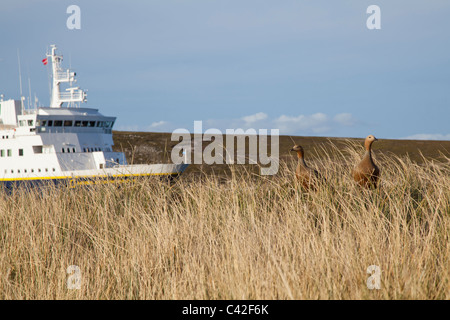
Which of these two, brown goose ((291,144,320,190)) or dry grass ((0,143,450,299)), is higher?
brown goose ((291,144,320,190))

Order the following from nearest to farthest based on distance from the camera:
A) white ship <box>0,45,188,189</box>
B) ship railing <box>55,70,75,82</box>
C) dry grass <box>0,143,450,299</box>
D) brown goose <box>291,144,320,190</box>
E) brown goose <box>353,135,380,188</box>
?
1. dry grass <box>0,143,450,299</box>
2. brown goose <box>353,135,380,188</box>
3. brown goose <box>291,144,320,190</box>
4. white ship <box>0,45,188,189</box>
5. ship railing <box>55,70,75,82</box>

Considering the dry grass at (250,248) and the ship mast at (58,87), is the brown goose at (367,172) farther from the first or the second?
the ship mast at (58,87)

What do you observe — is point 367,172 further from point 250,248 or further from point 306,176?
point 250,248

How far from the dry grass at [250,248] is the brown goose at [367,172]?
0.59 ft

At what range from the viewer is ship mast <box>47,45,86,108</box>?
33969 millimetres

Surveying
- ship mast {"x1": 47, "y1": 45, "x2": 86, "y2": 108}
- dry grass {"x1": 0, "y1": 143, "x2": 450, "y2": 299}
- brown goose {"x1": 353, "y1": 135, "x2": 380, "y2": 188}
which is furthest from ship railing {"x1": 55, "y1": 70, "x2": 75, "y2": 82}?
brown goose {"x1": 353, "y1": 135, "x2": 380, "y2": 188}

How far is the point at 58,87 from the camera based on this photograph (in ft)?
119

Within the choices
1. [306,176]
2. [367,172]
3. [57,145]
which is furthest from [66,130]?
[367,172]

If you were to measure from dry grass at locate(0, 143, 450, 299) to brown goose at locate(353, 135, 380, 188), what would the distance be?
0.18 m

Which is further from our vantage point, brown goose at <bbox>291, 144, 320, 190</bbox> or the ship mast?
the ship mast

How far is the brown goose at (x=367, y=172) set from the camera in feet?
25.6

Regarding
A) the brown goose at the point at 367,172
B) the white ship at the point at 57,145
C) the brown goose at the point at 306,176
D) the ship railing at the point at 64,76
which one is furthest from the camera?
the ship railing at the point at 64,76

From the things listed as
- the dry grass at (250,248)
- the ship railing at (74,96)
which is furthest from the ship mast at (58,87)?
the dry grass at (250,248)

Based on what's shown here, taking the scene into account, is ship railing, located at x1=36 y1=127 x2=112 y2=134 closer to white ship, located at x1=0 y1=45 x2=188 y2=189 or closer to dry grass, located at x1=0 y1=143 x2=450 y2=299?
white ship, located at x1=0 y1=45 x2=188 y2=189
